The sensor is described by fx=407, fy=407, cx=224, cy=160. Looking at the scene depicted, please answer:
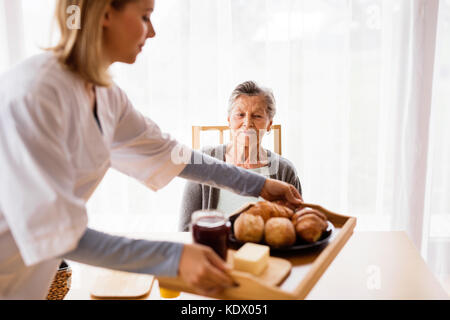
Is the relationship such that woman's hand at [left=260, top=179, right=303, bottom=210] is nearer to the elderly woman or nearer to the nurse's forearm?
the nurse's forearm

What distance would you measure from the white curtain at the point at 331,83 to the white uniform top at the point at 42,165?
5.20 feet

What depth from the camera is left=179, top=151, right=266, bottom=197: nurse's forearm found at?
4.29 feet

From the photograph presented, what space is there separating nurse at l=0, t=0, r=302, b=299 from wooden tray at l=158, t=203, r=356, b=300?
0.12 feet

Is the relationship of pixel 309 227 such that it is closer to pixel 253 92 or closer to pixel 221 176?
pixel 221 176

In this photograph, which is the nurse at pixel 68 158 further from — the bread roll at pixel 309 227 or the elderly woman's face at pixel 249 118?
the elderly woman's face at pixel 249 118

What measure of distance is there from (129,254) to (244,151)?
119 cm

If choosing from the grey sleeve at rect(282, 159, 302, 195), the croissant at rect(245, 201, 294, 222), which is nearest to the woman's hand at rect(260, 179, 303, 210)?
the croissant at rect(245, 201, 294, 222)

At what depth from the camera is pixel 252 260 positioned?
874 mm

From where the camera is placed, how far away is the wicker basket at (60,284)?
1159 millimetres

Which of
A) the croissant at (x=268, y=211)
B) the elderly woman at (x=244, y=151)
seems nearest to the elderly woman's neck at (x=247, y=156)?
the elderly woman at (x=244, y=151)

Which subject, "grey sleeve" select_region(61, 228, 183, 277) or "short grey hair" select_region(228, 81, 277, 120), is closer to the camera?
"grey sleeve" select_region(61, 228, 183, 277)

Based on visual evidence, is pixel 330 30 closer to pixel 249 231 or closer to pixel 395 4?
pixel 395 4

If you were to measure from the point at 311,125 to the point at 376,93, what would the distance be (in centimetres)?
44

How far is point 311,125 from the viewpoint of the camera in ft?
8.36
